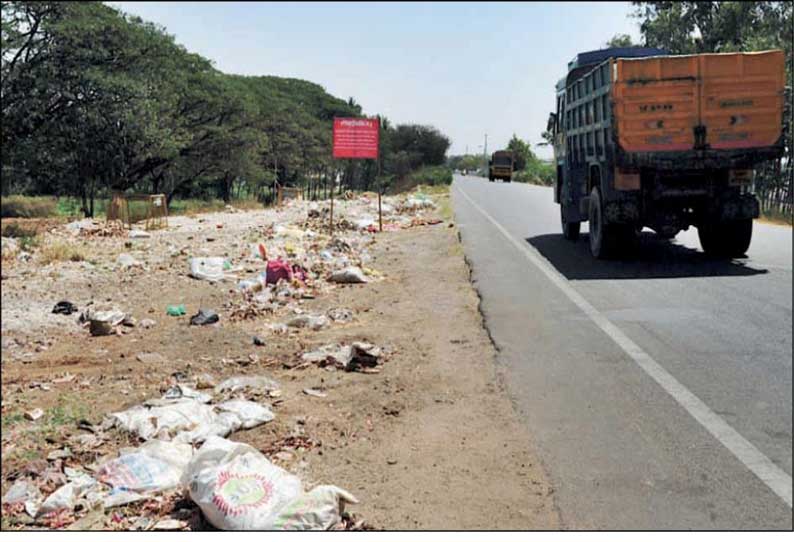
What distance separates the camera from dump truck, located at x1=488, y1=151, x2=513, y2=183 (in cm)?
285

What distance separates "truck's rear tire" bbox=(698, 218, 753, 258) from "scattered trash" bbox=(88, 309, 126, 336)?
9.24 feet

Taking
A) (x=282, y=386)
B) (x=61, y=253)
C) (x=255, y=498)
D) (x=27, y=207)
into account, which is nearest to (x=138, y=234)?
(x=61, y=253)

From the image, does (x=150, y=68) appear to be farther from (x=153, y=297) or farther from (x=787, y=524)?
(x=787, y=524)

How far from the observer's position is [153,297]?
4.03m

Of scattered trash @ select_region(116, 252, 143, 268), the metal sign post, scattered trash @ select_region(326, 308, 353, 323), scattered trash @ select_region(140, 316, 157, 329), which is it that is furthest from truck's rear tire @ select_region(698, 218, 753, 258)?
scattered trash @ select_region(140, 316, 157, 329)

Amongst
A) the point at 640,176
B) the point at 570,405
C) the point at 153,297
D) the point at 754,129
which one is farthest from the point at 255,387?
the point at 754,129

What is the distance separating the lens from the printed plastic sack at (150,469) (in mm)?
1914

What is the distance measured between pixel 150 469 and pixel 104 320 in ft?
6.54

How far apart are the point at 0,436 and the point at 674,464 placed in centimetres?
277

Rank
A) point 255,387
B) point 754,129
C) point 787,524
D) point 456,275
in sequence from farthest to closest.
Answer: point 456,275, point 255,387, point 754,129, point 787,524

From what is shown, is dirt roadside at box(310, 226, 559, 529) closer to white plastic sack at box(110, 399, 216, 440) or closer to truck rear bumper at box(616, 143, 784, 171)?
white plastic sack at box(110, 399, 216, 440)

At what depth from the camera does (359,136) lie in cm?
313

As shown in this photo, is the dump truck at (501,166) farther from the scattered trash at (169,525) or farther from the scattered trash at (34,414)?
the scattered trash at (34,414)

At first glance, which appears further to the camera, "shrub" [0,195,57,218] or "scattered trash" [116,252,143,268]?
"scattered trash" [116,252,143,268]
